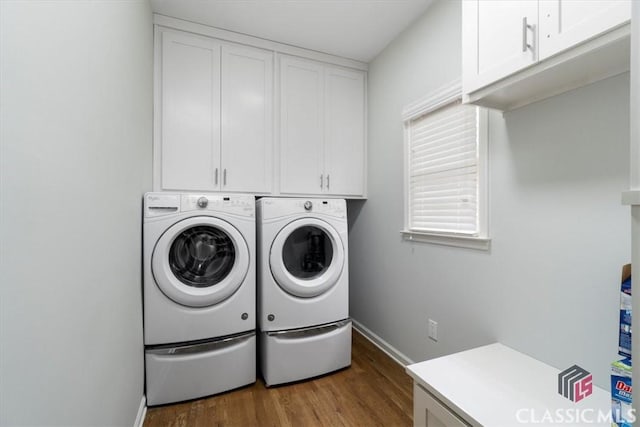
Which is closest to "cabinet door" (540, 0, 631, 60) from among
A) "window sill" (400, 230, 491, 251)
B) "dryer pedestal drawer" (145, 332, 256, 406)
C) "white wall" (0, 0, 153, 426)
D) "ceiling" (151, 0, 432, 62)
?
"window sill" (400, 230, 491, 251)

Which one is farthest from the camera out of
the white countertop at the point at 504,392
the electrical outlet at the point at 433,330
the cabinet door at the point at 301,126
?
the cabinet door at the point at 301,126

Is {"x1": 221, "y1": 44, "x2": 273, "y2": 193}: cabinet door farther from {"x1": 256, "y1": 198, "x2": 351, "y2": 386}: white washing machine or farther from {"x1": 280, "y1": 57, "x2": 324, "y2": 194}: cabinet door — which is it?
{"x1": 256, "y1": 198, "x2": 351, "y2": 386}: white washing machine

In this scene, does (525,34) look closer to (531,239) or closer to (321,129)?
(531,239)

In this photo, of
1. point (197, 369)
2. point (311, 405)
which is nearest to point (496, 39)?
point (311, 405)

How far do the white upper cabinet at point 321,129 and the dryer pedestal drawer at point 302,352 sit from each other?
3.58 feet

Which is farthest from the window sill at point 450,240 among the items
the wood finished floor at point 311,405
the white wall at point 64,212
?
the white wall at point 64,212

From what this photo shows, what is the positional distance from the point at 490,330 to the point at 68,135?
1866mm

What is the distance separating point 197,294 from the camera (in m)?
1.72

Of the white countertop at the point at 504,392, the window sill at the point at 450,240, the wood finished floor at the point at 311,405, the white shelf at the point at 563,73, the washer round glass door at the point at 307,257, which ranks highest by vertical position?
the white shelf at the point at 563,73

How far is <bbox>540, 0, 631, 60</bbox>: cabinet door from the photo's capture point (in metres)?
0.78

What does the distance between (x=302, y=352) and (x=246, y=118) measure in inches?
69.2

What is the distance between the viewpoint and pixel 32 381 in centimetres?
58

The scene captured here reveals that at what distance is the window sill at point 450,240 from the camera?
1.49 meters

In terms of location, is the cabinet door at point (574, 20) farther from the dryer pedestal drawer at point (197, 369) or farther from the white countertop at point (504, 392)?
the dryer pedestal drawer at point (197, 369)
